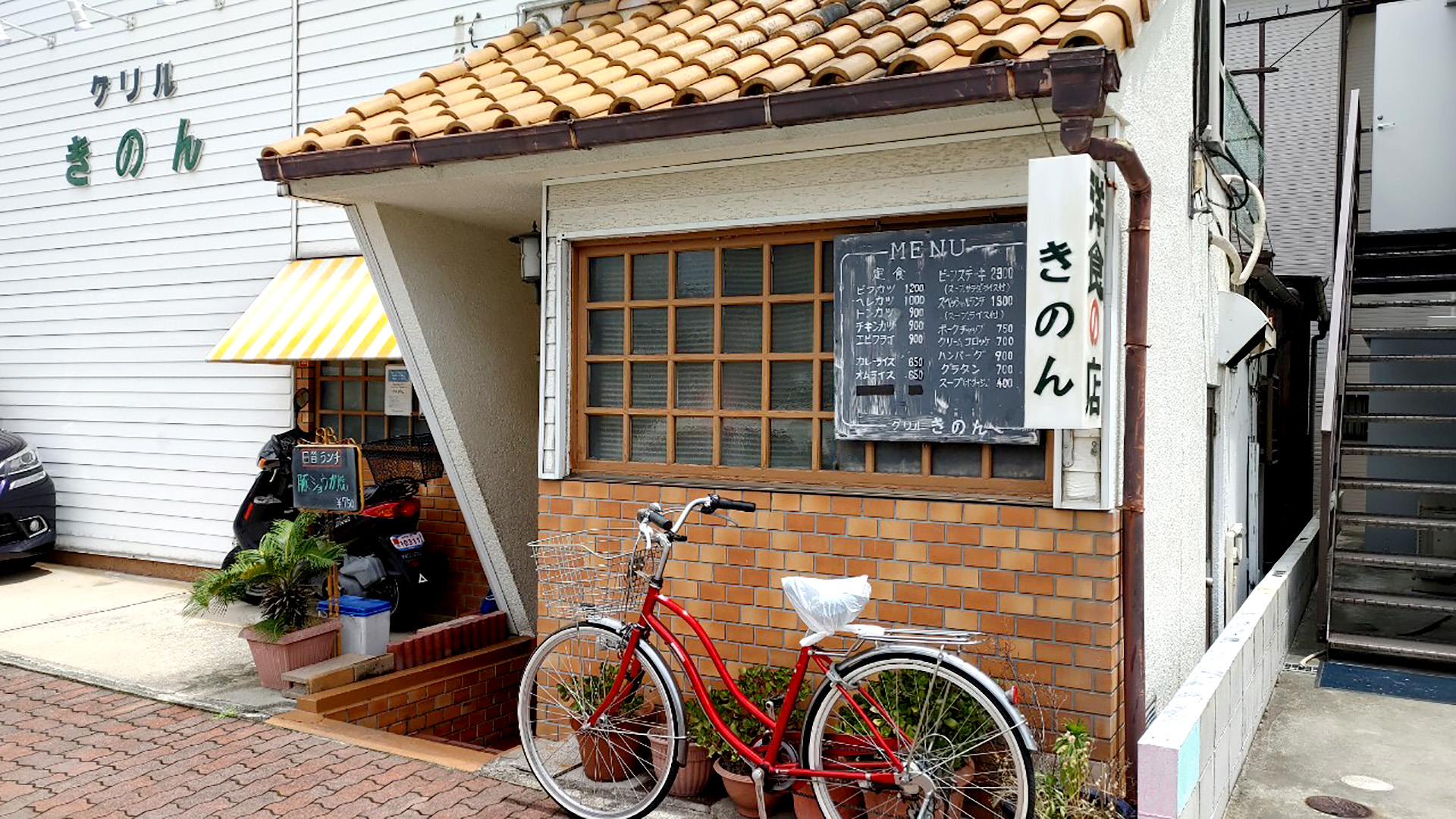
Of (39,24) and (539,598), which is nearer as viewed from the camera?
(539,598)

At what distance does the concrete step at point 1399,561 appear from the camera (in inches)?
280

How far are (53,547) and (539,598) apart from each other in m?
8.00

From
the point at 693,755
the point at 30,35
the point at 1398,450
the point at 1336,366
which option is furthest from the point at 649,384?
the point at 30,35

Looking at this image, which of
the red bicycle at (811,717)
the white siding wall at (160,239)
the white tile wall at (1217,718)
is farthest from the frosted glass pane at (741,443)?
the white siding wall at (160,239)

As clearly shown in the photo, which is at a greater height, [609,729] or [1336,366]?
[1336,366]

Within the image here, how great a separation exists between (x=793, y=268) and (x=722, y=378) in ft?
2.15

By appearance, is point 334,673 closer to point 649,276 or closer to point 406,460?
point 406,460

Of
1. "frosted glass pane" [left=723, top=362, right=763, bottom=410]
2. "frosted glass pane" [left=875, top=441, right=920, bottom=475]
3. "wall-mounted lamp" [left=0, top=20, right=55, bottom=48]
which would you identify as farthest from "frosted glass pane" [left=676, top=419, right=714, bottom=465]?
"wall-mounted lamp" [left=0, top=20, right=55, bottom=48]

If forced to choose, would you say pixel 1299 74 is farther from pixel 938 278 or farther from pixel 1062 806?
pixel 1062 806

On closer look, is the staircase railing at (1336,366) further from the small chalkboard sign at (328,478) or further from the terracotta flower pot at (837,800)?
the small chalkboard sign at (328,478)

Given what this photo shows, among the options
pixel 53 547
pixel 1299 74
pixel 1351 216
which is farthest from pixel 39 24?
pixel 1299 74

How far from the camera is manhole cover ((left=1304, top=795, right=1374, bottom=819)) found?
15.2 feet

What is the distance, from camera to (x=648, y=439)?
543cm

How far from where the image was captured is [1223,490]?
7.04 m
